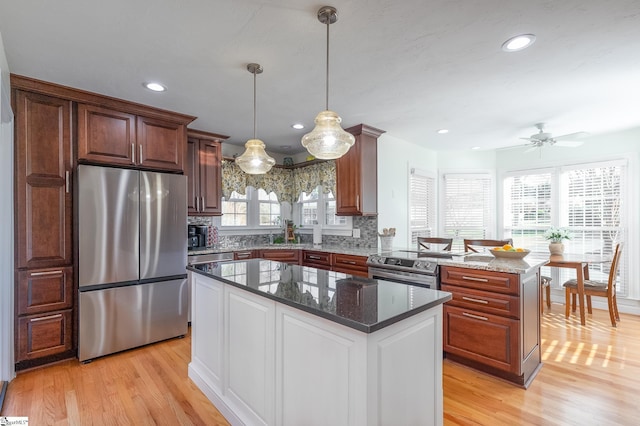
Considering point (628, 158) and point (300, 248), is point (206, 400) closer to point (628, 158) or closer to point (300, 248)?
point (300, 248)

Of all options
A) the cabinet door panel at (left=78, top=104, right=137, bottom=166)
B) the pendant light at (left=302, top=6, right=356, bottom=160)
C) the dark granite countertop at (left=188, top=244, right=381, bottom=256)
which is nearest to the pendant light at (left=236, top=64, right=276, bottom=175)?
the pendant light at (left=302, top=6, right=356, bottom=160)

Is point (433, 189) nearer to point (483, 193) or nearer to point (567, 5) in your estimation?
point (483, 193)

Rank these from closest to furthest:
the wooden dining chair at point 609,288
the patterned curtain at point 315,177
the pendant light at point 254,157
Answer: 1. the pendant light at point 254,157
2. the wooden dining chair at point 609,288
3. the patterned curtain at point 315,177

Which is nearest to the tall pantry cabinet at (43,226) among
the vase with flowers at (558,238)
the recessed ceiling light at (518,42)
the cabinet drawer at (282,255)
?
the cabinet drawer at (282,255)

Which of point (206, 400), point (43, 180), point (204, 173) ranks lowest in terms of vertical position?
point (206, 400)

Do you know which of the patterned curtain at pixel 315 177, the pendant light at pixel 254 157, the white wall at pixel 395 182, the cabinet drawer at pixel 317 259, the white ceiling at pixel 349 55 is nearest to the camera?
the white ceiling at pixel 349 55

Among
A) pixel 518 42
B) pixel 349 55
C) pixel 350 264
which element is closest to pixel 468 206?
pixel 350 264

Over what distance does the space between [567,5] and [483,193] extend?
4.16 m

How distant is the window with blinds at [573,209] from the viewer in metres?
4.38

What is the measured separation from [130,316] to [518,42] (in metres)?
3.95

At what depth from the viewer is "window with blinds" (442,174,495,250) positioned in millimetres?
5504

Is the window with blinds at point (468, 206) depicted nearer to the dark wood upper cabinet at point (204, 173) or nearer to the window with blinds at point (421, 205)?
the window with blinds at point (421, 205)

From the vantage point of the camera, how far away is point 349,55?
7.42 feet

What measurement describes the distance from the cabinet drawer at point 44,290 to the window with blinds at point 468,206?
5222mm
